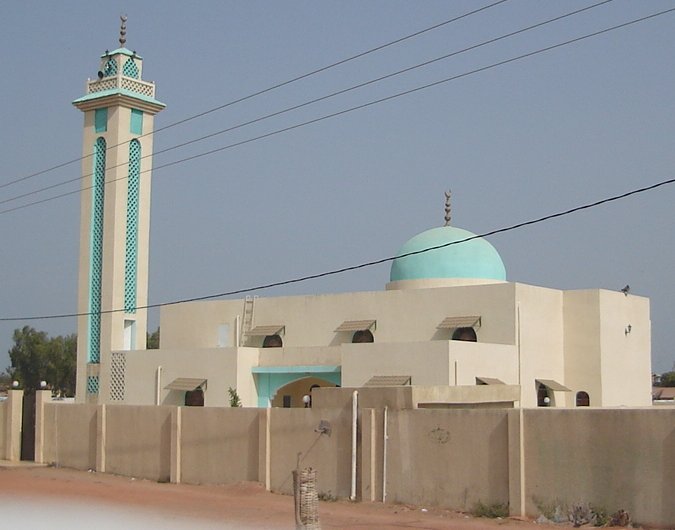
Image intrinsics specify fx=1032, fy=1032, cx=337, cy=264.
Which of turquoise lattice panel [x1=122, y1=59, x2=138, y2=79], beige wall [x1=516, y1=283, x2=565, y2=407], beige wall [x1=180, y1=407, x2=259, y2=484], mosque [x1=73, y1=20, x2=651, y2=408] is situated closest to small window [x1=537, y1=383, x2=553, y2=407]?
mosque [x1=73, y1=20, x2=651, y2=408]

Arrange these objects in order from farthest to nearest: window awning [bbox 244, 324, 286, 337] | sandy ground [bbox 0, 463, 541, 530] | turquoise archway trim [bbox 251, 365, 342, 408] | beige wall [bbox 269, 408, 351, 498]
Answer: window awning [bbox 244, 324, 286, 337] → turquoise archway trim [bbox 251, 365, 342, 408] → beige wall [bbox 269, 408, 351, 498] → sandy ground [bbox 0, 463, 541, 530]

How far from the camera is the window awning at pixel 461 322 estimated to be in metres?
26.2

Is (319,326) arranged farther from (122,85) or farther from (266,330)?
(122,85)

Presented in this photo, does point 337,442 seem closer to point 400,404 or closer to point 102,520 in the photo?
point 400,404

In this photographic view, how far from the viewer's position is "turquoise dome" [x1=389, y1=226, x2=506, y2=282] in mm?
28516

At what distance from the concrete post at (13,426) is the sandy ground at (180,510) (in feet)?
15.5

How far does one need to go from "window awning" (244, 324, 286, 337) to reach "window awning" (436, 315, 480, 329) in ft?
17.3

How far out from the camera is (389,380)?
2477 cm

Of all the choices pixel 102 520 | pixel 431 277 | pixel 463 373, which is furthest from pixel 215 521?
pixel 431 277

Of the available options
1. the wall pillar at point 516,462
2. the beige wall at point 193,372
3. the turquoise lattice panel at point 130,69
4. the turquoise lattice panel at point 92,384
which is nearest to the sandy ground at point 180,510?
the wall pillar at point 516,462

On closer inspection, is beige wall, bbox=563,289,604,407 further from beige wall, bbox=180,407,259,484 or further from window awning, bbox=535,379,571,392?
beige wall, bbox=180,407,259,484

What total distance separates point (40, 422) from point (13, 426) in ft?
3.84

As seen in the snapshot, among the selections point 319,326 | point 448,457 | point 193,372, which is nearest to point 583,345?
point 319,326

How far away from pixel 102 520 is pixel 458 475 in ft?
17.3
